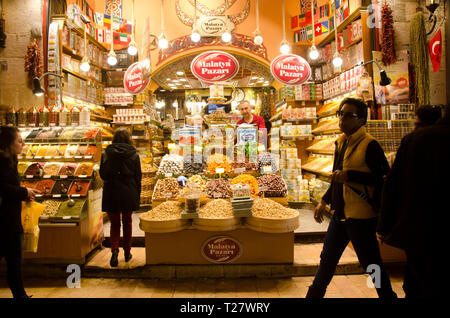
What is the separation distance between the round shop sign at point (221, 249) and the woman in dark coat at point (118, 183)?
104 centimetres

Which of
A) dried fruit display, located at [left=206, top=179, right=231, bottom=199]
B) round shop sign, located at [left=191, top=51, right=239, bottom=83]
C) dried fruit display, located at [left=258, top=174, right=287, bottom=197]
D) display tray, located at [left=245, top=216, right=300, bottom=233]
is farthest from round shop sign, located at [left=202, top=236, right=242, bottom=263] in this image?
round shop sign, located at [left=191, top=51, right=239, bottom=83]

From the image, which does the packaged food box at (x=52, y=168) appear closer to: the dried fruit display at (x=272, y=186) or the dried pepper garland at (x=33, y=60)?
the dried pepper garland at (x=33, y=60)

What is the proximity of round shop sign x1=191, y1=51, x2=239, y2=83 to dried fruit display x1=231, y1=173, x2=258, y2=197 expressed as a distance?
224cm

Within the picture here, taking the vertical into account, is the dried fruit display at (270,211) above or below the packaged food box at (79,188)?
below

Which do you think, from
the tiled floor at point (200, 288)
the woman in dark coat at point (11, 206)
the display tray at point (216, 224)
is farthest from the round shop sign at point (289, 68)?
the woman in dark coat at point (11, 206)

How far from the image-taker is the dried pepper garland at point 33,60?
5.01 meters

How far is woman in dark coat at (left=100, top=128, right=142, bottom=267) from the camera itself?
335 cm

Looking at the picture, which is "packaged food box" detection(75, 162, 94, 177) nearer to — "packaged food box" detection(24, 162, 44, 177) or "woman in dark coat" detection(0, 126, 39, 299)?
"packaged food box" detection(24, 162, 44, 177)

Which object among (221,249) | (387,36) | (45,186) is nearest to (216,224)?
(221,249)

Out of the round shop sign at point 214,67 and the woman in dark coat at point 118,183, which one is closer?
the woman in dark coat at point 118,183

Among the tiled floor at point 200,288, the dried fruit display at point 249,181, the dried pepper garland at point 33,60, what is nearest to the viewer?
the tiled floor at point 200,288
